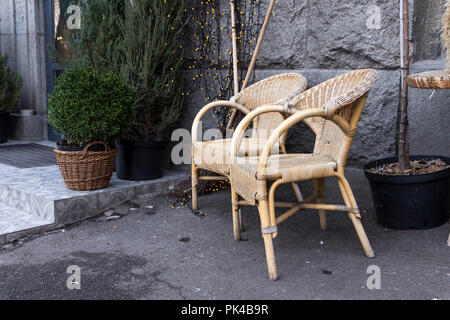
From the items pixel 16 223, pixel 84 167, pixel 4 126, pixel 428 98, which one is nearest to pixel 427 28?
pixel 428 98

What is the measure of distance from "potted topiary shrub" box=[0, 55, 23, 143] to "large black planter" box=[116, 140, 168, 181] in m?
2.77

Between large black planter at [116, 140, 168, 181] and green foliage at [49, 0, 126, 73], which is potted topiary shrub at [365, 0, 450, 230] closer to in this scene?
large black planter at [116, 140, 168, 181]

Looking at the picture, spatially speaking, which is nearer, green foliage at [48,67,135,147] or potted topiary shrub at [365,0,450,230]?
potted topiary shrub at [365,0,450,230]

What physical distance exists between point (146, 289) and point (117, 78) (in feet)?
6.25

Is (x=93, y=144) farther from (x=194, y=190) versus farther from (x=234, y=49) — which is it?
(x=234, y=49)

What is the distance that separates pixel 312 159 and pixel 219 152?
674 mm

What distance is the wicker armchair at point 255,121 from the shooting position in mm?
3281

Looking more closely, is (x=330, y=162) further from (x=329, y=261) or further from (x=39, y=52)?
(x=39, y=52)

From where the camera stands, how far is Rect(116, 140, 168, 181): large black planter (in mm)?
4191

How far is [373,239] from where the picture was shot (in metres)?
2.92

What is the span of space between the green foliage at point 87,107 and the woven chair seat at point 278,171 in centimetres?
128

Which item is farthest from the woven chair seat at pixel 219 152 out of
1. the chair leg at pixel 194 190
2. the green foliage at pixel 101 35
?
the green foliage at pixel 101 35

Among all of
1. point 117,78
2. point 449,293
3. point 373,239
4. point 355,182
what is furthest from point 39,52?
point 449,293

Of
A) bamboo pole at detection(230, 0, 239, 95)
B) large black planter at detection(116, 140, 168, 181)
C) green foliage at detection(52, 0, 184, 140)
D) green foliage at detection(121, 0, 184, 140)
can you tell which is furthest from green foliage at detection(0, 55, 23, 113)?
bamboo pole at detection(230, 0, 239, 95)
